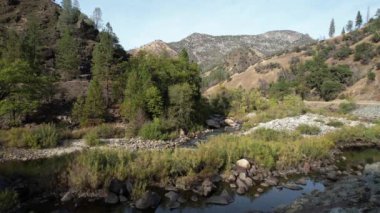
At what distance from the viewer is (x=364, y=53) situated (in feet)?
376

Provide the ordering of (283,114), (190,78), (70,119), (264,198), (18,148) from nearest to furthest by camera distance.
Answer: (264,198) → (18,148) → (70,119) → (190,78) → (283,114)

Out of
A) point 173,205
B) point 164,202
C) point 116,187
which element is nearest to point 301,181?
point 173,205

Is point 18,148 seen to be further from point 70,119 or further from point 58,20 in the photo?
point 58,20

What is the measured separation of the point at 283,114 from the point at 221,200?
45.5 metres

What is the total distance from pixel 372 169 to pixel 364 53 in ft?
327

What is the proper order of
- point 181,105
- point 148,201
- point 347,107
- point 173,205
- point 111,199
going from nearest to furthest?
point 148,201, point 111,199, point 173,205, point 181,105, point 347,107

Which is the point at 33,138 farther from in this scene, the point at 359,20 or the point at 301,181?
the point at 359,20

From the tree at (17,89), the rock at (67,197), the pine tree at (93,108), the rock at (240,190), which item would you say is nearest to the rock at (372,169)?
the rock at (240,190)

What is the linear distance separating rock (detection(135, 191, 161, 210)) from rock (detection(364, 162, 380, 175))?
60.4 feet

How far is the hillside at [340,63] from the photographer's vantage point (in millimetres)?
96375

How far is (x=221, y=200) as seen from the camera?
2069cm

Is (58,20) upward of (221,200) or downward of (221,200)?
upward

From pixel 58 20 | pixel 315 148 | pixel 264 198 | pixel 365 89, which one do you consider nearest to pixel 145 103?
pixel 315 148

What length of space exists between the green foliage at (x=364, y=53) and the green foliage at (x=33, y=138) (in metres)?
109
